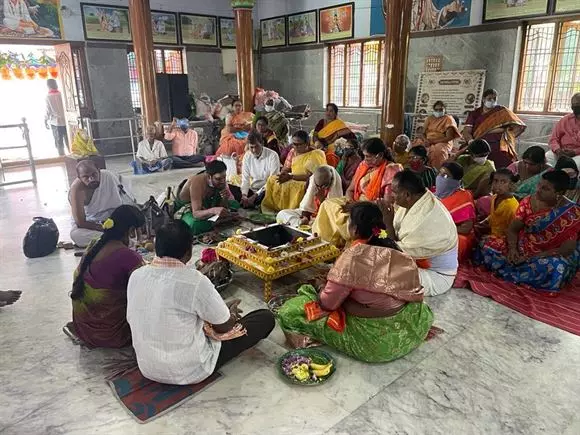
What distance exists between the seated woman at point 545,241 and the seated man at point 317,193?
1716 mm

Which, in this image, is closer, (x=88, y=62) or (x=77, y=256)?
(x=77, y=256)

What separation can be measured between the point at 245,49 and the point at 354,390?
28.8ft

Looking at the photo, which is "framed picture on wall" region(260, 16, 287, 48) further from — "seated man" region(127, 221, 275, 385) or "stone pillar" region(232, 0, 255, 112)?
"seated man" region(127, 221, 275, 385)

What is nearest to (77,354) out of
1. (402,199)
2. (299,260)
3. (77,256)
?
(299,260)

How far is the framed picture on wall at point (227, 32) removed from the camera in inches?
493

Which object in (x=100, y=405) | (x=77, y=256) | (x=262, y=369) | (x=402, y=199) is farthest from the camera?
(x=77, y=256)

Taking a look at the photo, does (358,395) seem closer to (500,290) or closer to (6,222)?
(500,290)

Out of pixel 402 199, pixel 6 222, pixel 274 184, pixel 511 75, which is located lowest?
pixel 6 222

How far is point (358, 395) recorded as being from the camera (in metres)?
2.39

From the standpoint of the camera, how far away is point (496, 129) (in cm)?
642

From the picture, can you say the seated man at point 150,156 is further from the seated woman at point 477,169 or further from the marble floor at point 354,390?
the seated woman at point 477,169

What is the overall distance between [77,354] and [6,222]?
12.4ft

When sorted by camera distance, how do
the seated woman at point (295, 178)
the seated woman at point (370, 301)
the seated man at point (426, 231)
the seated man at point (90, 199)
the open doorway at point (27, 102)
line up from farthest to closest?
the open doorway at point (27, 102) < the seated woman at point (295, 178) < the seated man at point (90, 199) < the seated man at point (426, 231) < the seated woman at point (370, 301)

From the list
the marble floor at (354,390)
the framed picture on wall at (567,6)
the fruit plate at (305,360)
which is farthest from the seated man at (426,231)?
the framed picture on wall at (567,6)
